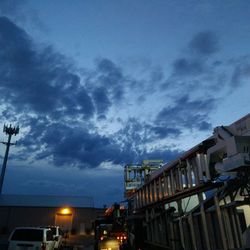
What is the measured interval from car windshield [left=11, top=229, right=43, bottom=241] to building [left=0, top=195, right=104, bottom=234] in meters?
27.1

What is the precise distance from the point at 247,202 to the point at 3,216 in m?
42.5

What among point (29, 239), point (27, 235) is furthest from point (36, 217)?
point (29, 239)

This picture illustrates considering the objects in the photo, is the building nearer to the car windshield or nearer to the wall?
the wall

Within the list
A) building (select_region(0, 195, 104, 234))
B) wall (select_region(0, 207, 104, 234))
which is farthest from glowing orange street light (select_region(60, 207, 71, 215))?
wall (select_region(0, 207, 104, 234))

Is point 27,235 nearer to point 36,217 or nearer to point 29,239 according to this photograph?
point 29,239

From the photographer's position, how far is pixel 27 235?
46.2 feet

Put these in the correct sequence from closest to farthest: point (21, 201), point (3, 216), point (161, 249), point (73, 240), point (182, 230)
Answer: point (182, 230)
point (161, 249)
point (73, 240)
point (3, 216)
point (21, 201)

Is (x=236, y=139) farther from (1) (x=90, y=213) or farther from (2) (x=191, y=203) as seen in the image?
(1) (x=90, y=213)

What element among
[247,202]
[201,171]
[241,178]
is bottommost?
[247,202]

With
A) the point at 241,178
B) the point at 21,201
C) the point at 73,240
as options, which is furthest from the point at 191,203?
the point at 21,201

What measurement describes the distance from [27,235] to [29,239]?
24 cm

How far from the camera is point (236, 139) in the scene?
4578 millimetres

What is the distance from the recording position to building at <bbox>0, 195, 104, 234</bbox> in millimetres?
40688

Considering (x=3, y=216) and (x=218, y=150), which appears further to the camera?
(x=3, y=216)
